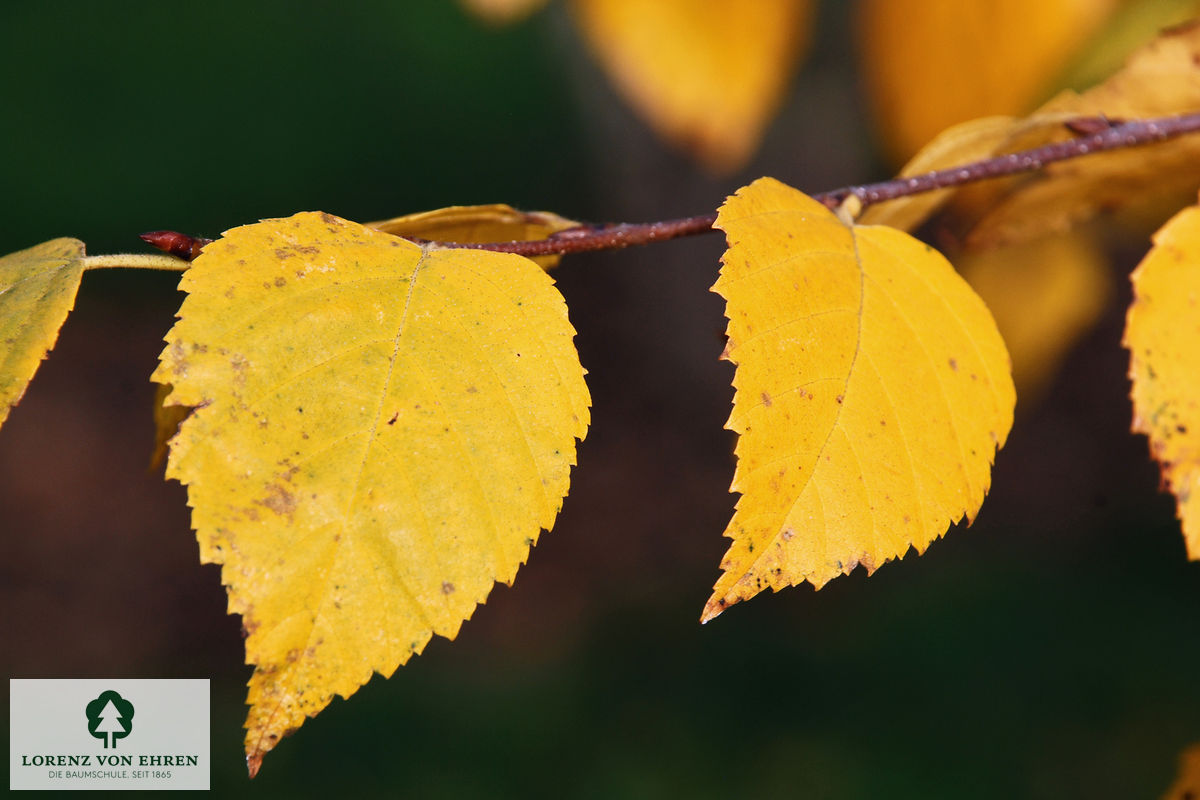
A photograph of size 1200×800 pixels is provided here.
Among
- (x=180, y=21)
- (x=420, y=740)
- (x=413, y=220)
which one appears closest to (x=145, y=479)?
(x=420, y=740)

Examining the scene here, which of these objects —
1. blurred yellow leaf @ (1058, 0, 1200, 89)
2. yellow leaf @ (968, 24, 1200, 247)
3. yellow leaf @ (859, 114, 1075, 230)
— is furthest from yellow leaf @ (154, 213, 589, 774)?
blurred yellow leaf @ (1058, 0, 1200, 89)

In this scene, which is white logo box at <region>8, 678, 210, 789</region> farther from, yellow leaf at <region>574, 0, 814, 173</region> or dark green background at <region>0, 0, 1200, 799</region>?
dark green background at <region>0, 0, 1200, 799</region>

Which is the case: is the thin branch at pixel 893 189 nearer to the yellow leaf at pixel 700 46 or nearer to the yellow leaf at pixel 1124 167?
the yellow leaf at pixel 1124 167

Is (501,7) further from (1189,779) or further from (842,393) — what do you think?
(1189,779)

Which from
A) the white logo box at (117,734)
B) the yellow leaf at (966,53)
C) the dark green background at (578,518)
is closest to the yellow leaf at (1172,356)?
the yellow leaf at (966,53)

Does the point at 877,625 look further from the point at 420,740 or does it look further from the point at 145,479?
the point at 145,479

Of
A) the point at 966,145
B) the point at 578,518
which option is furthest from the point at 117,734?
the point at 578,518
